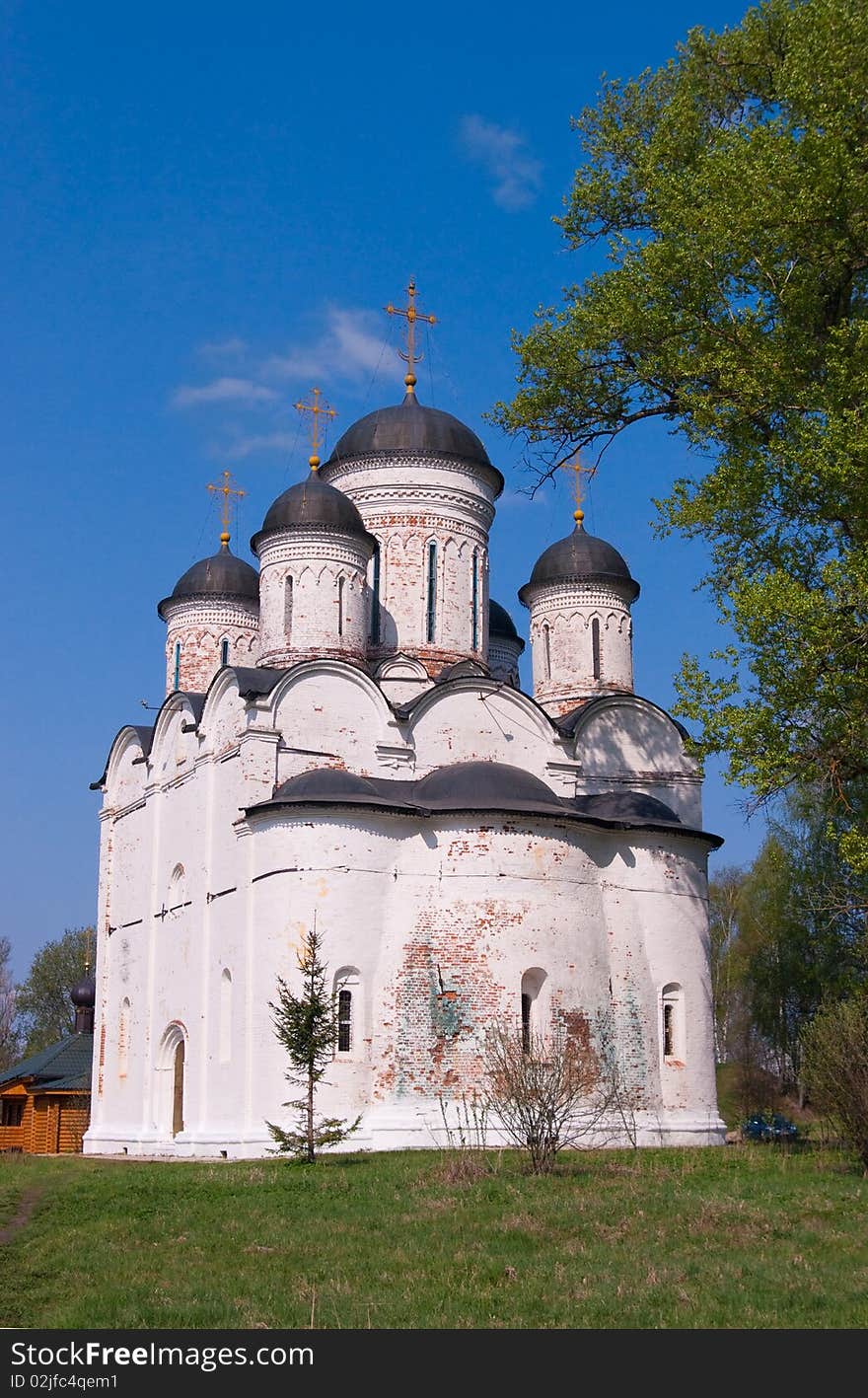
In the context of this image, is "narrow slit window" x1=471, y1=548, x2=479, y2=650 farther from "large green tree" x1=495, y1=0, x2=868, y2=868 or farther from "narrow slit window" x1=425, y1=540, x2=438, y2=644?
"large green tree" x1=495, y1=0, x2=868, y2=868

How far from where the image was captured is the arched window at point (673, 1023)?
21.0 metres

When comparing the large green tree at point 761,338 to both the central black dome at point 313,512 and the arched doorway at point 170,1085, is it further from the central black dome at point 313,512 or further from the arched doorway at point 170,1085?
the arched doorway at point 170,1085

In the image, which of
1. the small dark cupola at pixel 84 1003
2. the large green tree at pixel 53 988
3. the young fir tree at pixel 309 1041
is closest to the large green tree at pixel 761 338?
the young fir tree at pixel 309 1041

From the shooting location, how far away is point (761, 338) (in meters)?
13.7

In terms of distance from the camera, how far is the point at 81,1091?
28250 millimetres

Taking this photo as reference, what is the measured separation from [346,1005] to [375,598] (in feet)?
26.0

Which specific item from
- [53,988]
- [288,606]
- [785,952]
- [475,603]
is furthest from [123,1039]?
[53,988]

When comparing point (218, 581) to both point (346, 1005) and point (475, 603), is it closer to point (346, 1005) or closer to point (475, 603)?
point (475, 603)

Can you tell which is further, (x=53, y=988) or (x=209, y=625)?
(x=53, y=988)

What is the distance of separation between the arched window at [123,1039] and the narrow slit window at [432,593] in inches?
314

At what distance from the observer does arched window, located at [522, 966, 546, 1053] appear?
19.4 metres

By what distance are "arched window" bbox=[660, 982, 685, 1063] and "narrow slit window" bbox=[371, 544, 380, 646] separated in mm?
7495
